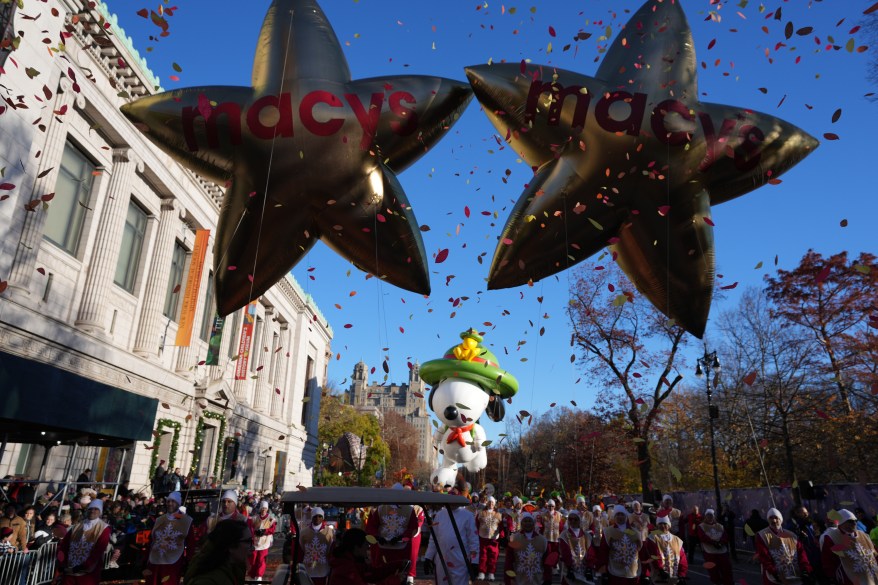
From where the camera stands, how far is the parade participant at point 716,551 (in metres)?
10.3

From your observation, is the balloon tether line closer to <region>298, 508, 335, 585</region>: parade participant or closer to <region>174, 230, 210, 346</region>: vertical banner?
<region>298, 508, 335, 585</region>: parade participant

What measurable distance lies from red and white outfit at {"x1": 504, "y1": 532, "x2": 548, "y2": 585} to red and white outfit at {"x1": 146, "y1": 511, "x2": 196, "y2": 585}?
4853mm

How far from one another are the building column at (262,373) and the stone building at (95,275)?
17.7 ft

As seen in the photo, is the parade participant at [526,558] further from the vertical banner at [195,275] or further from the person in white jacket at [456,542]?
the vertical banner at [195,275]

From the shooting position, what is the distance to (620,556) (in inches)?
355

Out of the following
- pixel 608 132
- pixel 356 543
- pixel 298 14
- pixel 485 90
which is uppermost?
pixel 298 14

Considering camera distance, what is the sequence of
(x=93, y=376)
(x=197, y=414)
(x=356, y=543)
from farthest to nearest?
(x=197, y=414) < (x=93, y=376) < (x=356, y=543)

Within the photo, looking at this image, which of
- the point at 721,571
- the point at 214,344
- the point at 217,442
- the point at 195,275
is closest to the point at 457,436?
the point at 721,571

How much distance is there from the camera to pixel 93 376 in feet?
60.1

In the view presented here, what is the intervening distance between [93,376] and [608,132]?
18420 mm

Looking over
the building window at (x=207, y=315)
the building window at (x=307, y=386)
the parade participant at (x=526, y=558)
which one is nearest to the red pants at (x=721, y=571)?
the parade participant at (x=526, y=558)

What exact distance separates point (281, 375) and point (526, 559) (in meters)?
37.2

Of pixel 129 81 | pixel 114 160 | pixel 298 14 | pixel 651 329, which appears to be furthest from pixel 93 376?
pixel 651 329

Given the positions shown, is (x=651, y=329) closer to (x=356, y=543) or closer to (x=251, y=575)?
(x=251, y=575)
